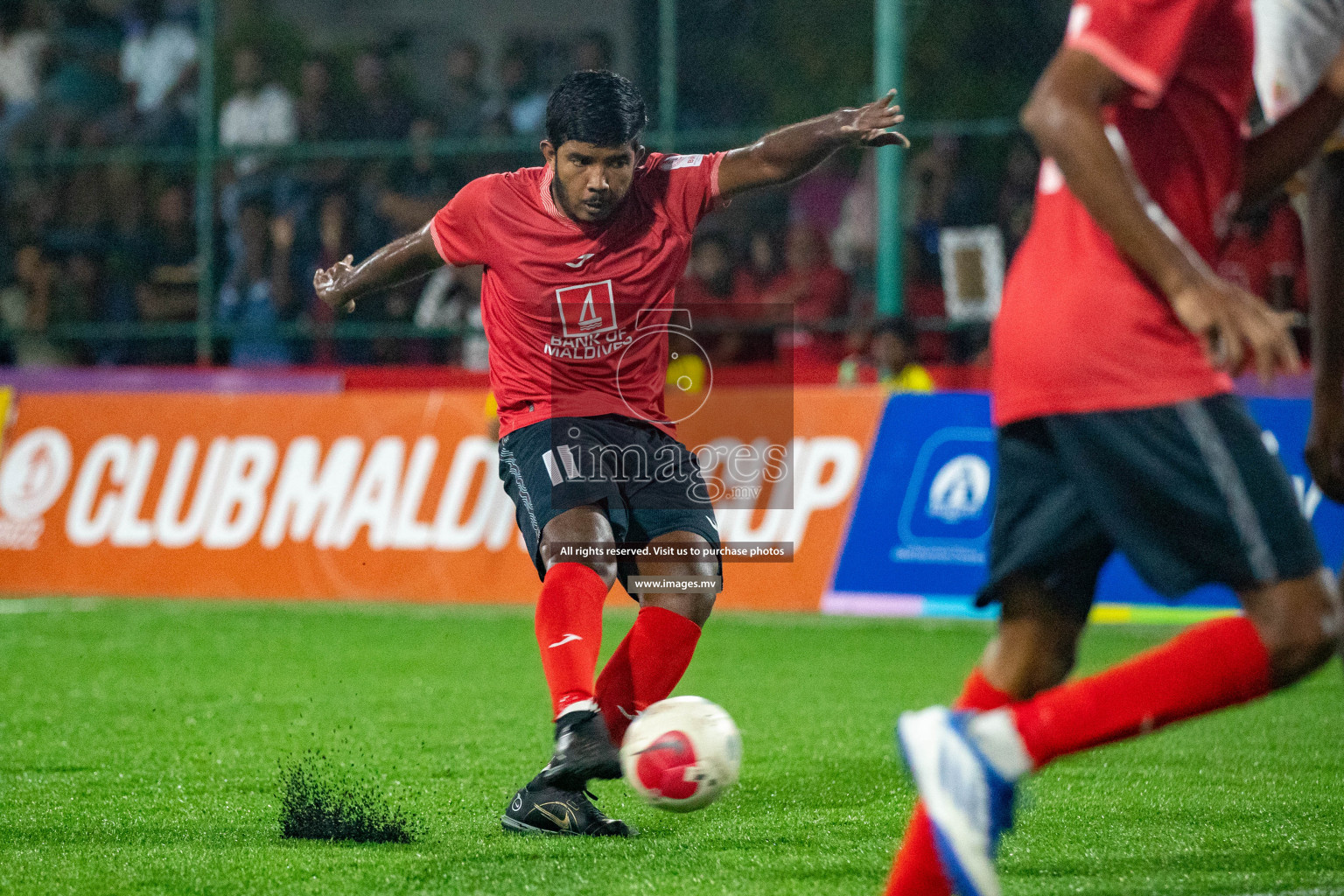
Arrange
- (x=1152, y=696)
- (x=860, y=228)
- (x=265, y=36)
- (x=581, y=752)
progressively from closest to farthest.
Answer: (x=1152, y=696)
(x=581, y=752)
(x=860, y=228)
(x=265, y=36)

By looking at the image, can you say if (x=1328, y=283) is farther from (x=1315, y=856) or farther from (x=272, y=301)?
(x=272, y=301)

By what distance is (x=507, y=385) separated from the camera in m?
5.04

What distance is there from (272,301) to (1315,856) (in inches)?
440

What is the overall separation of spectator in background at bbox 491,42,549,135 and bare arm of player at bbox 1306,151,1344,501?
10733 millimetres

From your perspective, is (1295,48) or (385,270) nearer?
(1295,48)

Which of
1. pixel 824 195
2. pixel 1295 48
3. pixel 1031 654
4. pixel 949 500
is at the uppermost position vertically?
pixel 1295 48

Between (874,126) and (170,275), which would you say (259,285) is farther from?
(874,126)

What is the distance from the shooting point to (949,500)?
1004 centimetres

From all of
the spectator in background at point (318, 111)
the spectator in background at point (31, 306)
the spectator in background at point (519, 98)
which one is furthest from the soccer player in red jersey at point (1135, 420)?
the spectator in background at point (31, 306)

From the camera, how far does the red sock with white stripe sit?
3.00 meters

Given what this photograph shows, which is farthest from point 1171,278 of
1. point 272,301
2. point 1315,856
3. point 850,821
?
point 272,301

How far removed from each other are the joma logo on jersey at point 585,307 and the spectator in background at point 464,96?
9499 millimetres

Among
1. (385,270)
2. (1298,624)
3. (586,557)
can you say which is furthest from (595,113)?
(1298,624)

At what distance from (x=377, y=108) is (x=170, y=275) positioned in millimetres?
2233
